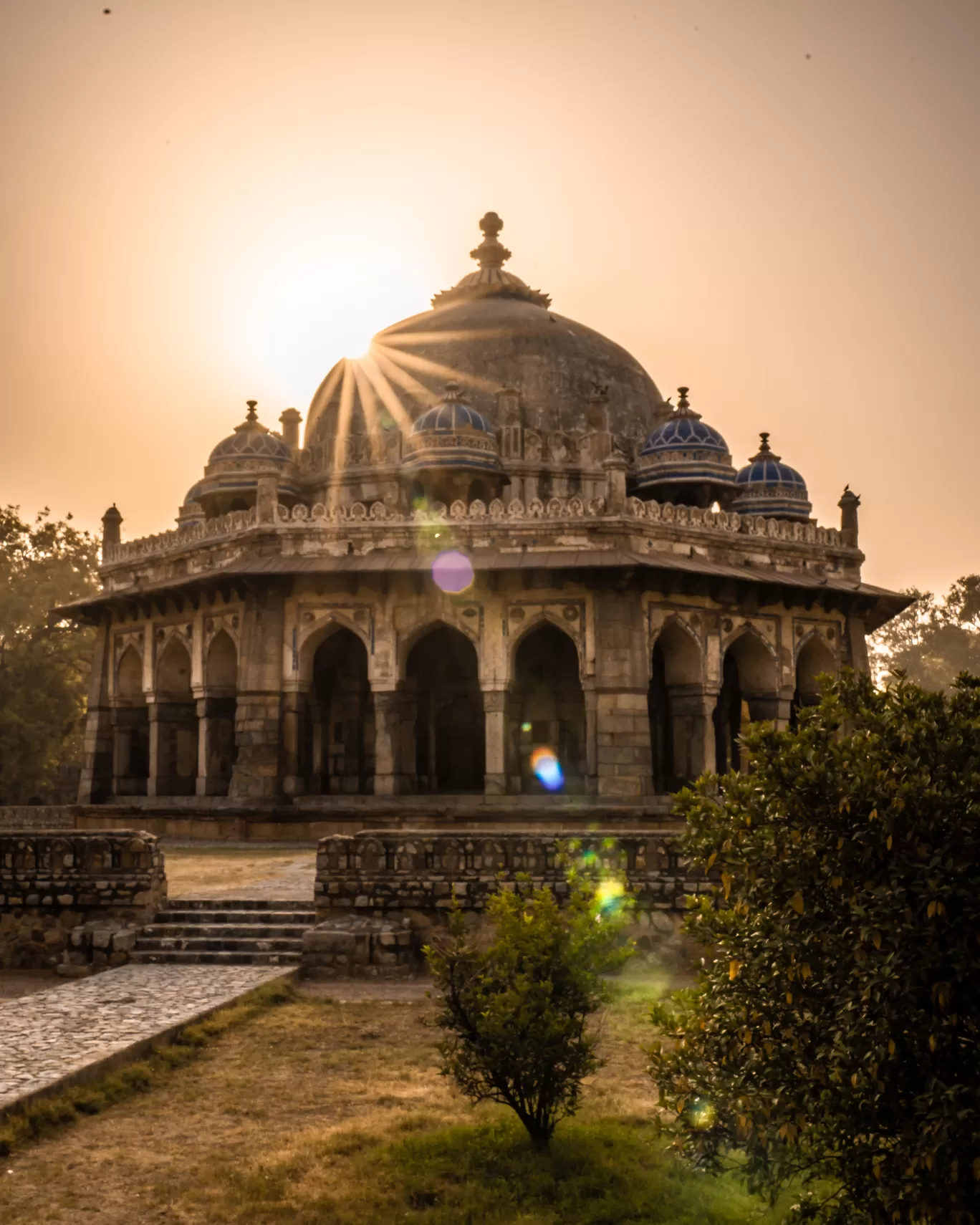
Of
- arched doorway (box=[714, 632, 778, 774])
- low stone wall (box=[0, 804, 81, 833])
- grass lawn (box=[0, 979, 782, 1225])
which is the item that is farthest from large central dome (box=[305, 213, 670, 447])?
grass lawn (box=[0, 979, 782, 1225])

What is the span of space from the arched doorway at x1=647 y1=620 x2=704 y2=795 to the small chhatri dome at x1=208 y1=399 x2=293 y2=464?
8.69 m

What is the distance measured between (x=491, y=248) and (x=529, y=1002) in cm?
Result: 2640

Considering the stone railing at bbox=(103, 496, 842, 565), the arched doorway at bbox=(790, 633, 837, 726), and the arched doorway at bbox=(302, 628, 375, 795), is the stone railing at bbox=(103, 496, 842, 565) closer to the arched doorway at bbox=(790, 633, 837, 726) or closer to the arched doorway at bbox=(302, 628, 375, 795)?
the arched doorway at bbox=(790, 633, 837, 726)

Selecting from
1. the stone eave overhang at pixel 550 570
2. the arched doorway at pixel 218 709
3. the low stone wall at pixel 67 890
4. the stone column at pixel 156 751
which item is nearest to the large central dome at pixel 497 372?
the stone eave overhang at pixel 550 570

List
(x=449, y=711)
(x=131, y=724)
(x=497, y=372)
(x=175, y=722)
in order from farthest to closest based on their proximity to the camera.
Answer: (x=497, y=372), (x=131, y=724), (x=175, y=722), (x=449, y=711)

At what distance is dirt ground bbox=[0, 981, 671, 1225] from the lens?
201 inches

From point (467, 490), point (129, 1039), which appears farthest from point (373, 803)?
point (129, 1039)

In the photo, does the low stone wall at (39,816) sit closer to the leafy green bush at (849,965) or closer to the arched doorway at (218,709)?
the arched doorway at (218,709)

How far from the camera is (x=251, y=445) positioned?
80.8 feet

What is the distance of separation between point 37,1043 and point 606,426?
63.7ft

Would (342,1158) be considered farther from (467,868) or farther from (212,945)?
(212,945)

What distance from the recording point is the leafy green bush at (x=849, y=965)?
3676 millimetres

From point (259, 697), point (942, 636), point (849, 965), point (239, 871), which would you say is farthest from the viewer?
point (942, 636)

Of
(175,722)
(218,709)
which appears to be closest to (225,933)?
(218,709)
